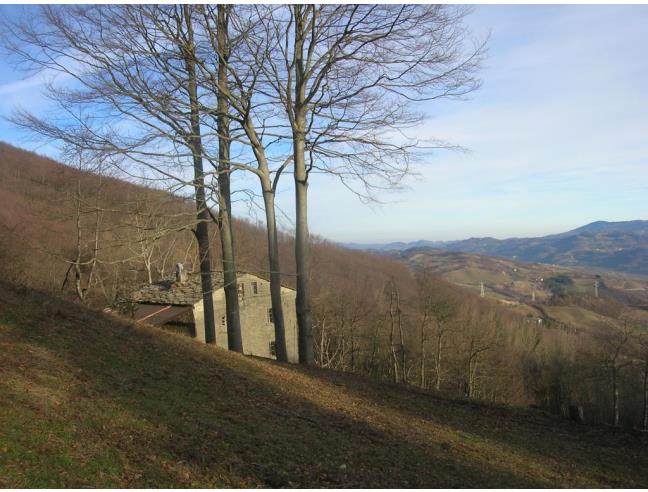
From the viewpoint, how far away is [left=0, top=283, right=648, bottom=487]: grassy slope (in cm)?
424

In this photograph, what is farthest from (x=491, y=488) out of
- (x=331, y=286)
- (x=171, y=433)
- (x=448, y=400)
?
(x=331, y=286)

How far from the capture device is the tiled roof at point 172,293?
30.9 metres

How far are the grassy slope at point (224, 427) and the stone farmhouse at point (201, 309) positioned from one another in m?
17.9

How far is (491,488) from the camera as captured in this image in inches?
205

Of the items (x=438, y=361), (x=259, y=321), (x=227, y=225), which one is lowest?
(x=438, y=361)

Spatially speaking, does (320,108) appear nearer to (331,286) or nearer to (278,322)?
(278,322)

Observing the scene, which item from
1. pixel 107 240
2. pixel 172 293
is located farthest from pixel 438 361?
pixel 107 240

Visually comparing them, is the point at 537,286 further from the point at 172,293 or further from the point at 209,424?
the point at 209,424

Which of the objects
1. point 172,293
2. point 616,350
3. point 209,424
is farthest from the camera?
point 172,293

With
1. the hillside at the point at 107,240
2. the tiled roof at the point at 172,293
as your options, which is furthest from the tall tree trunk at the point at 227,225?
the tiled roof at the point at 172,293

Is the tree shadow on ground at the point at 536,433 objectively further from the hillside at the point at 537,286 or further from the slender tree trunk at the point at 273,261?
the hillside at the point at 537,286

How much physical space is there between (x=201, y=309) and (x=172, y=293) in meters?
3.05

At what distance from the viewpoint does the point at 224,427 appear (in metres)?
5.64

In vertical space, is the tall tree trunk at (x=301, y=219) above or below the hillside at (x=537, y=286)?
above
